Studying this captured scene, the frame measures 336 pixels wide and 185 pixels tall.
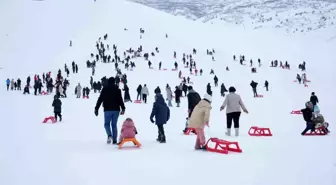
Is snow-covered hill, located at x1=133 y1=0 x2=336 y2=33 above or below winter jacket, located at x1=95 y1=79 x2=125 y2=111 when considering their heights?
above

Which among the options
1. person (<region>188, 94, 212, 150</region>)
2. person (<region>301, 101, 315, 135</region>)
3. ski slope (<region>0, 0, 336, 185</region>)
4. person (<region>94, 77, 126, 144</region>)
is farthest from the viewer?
person (<region>301, 101, 315, 135</region>)

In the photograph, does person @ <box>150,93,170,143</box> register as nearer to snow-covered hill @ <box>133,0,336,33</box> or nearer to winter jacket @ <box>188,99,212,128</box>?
winter jacket @ <box>188,99,212,128</box>

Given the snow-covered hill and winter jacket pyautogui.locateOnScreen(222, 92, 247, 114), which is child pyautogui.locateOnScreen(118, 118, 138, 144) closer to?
winter jacket pyautogui.locateOnScreen(222, 92, 247, 114)

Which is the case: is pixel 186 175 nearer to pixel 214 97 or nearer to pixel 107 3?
pixel 214 97

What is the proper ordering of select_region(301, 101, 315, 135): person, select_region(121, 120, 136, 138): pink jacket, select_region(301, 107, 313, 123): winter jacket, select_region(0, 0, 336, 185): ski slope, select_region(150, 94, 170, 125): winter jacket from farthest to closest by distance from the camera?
select_region(301, 107, 313, 123): winter jacket < select_region(301, 101, 315, 135): person < select_region(150, 94, 170, 125): winter jacket < select_region(121, 120, 136, 138): pink jacket < select_region(0, 0, 336, 185): ski slope

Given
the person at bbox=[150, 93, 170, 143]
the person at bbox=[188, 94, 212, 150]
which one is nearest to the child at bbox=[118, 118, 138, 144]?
the person at bbox=[150, 93, 170, 143]

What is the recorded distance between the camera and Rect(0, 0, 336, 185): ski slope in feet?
21.6

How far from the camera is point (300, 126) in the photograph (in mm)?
14469

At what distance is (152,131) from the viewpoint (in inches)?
518

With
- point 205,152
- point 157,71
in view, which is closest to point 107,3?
point 157,71

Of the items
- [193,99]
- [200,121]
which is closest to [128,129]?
[200,121]

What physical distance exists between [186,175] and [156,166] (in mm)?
870

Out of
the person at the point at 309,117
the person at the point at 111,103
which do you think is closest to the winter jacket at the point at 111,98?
the person at the point at 111,103

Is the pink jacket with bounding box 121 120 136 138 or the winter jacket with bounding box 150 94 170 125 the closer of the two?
the pink jacket with bounding box 121 120 136 138
